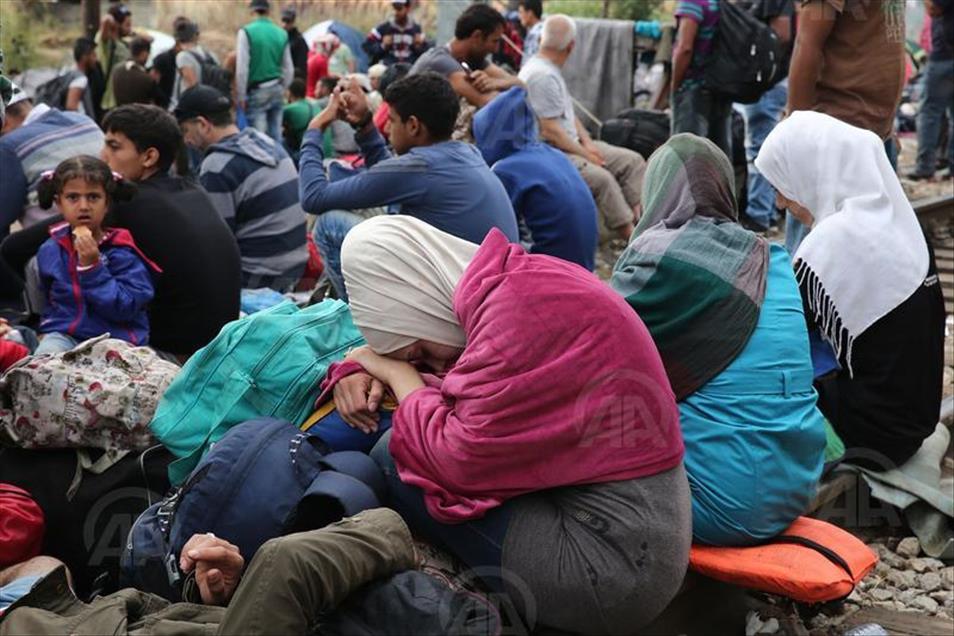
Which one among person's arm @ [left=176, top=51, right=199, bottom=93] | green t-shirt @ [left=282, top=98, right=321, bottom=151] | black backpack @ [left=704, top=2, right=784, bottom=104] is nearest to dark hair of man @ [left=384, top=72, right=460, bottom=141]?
black backpack @ [left=704, top=2, right=784, bottom=104]

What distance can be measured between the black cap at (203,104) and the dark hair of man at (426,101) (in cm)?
147

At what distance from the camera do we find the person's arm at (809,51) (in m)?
5.56

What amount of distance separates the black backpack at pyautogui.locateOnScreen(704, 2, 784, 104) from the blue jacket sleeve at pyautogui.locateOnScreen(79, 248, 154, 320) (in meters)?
4.78

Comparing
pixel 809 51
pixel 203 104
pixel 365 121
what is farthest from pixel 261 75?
pixel 809 51

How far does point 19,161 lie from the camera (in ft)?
17.8

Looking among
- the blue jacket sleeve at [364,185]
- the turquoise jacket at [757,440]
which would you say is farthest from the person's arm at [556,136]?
the turquoise jacket at [757,440]

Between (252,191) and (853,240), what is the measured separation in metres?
3.04

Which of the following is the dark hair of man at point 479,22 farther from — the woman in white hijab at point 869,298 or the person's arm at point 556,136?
the woman in white hijab at point 869,298

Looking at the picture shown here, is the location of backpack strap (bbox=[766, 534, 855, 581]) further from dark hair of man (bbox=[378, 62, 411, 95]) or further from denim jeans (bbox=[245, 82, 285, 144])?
denim jeans (bbox=[245, 82, 285, 144])

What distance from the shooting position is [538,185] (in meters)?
5.98

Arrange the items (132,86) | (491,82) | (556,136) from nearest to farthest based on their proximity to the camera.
A: (491,82) < (556,136) < (132,86)

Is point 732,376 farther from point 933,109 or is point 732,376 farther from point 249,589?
point 933,109

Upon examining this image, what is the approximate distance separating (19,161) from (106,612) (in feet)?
10.9

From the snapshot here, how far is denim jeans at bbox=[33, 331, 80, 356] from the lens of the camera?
4169 millimetres
